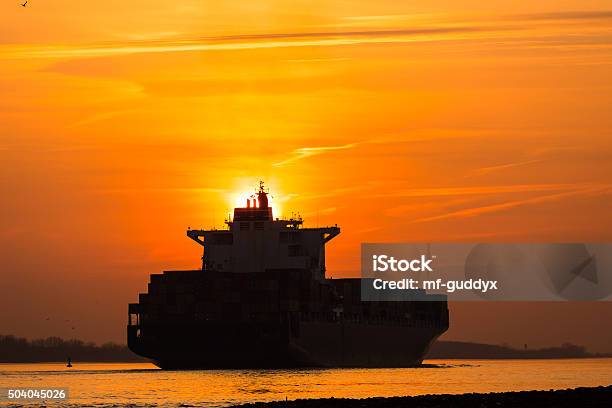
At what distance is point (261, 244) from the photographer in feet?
428

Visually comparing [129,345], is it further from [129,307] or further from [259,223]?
[259,223]

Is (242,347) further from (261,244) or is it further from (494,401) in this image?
(494,401)

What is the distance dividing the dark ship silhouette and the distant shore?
64.4m

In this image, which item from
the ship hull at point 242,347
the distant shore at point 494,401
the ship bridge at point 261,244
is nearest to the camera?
the distant shore at point 494,401

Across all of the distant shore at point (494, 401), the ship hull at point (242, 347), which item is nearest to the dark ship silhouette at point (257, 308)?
the ship hull at point (242, 347)

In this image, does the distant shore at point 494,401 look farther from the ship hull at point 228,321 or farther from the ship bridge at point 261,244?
the ship bridge at point 261,244

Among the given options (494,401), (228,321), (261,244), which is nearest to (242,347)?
(228,321)

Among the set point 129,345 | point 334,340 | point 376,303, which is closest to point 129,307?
point 129,345

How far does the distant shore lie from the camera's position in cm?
4409

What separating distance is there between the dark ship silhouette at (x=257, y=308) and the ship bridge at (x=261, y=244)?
102mm

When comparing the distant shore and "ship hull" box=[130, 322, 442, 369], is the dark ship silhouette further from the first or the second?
the distant shore

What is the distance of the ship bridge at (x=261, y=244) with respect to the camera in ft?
428

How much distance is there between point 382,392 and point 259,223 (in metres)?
60.1

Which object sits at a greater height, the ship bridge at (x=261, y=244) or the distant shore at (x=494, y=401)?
the ship bridge at (x=261, y=244)
